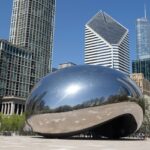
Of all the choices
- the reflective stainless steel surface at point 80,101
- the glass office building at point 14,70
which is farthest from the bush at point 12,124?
the glass office building at point 14,70

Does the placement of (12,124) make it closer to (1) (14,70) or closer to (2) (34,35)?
(1) (14,70)

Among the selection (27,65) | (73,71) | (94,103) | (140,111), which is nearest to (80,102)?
(94,103)

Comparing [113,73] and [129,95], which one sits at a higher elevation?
[113,73]

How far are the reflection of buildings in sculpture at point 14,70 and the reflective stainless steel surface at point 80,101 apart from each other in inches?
4703

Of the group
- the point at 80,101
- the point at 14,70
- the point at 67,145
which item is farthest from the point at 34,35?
the point at 67,145

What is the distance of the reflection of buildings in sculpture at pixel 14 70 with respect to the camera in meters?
157

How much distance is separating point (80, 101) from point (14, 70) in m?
146

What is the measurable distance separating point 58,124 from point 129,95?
6.02 m

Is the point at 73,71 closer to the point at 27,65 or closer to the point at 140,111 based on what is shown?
the point at 140,111

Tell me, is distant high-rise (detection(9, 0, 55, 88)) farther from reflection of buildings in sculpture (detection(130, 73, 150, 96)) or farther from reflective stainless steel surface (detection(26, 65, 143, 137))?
reflective stainless steel surface (detection(26, 65, 143, 137))

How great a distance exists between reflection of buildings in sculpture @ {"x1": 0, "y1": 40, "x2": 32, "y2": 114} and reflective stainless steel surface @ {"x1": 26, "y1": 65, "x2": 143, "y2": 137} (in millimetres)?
119446

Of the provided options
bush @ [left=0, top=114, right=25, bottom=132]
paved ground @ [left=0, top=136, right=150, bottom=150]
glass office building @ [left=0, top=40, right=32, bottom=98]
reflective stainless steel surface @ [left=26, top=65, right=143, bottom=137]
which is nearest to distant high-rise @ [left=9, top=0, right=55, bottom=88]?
glass office building @ [left=0, top=40, right=32, bottom=98]

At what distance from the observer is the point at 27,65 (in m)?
176

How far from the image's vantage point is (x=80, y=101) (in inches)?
967
